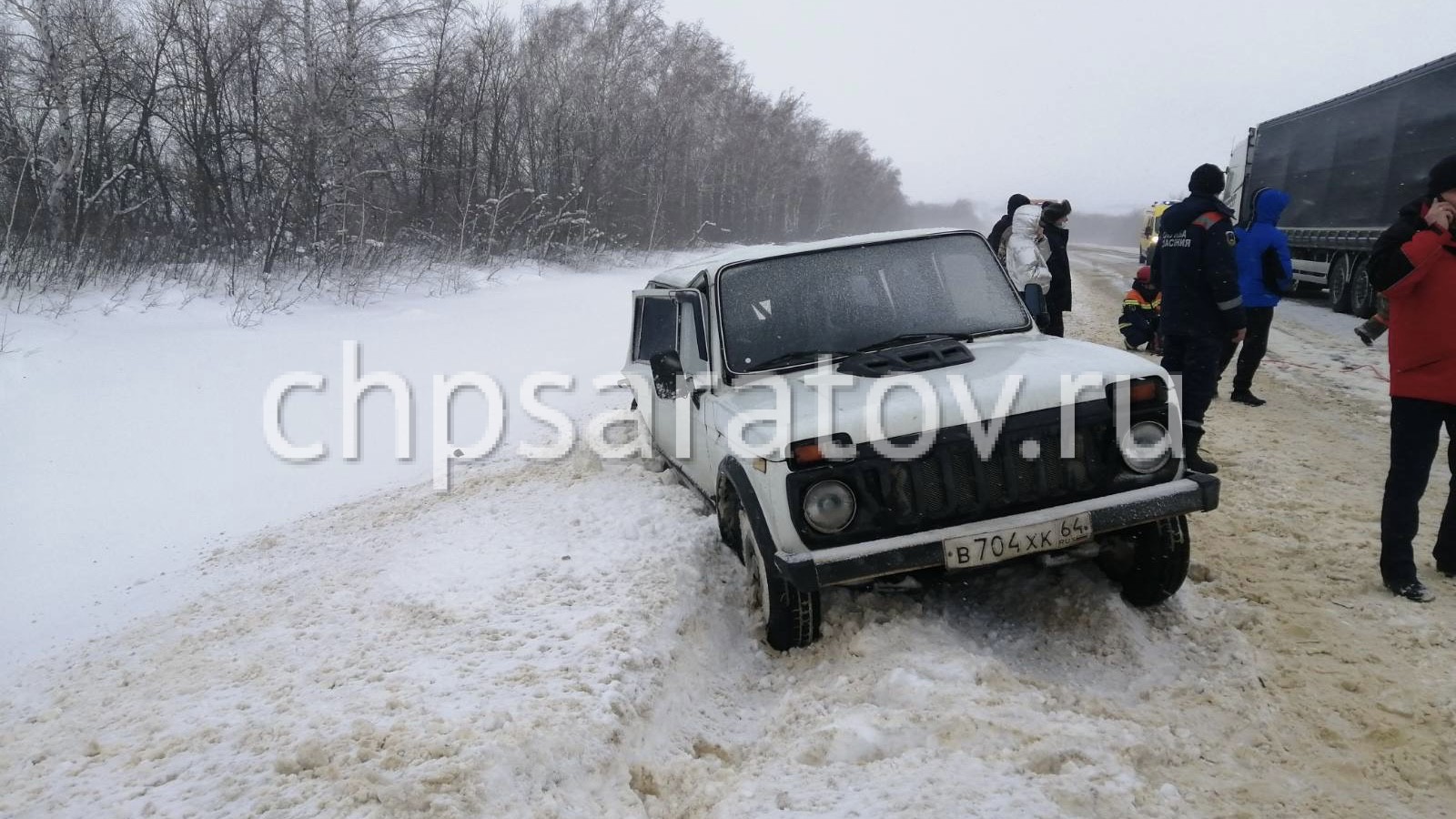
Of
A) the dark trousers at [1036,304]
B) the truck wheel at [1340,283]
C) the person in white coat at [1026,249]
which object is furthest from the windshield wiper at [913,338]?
the truck wheel at [1340,283]

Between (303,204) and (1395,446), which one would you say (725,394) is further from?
(303,204)

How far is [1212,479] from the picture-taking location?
3453 millimetres

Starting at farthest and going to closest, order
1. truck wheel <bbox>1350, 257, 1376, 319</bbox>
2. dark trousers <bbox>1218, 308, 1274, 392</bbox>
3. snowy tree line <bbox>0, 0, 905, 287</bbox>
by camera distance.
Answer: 1. truck wheel <bbox>1350, 257, 1376, 319</bbox>
2. snowy tree line <bbox>0, 0, 905, 287</bbox>
3. dark trousers <bbox>1218, 308, 1274, 392</bbox>

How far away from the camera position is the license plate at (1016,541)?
318 cm

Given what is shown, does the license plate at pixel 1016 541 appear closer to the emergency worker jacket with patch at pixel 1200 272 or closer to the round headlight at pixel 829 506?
the round headlight at pixel 829 506

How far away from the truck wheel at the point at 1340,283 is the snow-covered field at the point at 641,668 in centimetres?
1039

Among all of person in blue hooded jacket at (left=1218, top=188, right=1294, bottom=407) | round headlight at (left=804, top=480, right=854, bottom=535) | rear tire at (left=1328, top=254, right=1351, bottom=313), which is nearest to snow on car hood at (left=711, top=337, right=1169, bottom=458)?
round headlight at (left=804, top=480, right=854, bottom=535)

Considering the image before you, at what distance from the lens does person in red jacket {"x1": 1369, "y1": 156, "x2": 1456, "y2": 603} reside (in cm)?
360

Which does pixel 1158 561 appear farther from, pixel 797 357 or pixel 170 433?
pixel 170 433

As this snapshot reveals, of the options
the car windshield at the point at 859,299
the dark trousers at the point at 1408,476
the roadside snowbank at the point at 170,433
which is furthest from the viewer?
the roadside snowbank at the point at 170,433

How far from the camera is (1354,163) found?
14766mm

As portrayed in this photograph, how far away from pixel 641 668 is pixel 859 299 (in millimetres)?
2068

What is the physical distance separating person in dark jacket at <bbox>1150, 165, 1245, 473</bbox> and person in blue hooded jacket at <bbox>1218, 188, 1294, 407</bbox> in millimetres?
2072

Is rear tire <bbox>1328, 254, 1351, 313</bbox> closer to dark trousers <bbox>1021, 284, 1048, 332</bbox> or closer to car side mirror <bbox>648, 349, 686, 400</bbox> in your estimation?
dark trousers <bbox>1021, 284, 1048, 332</bbox>
